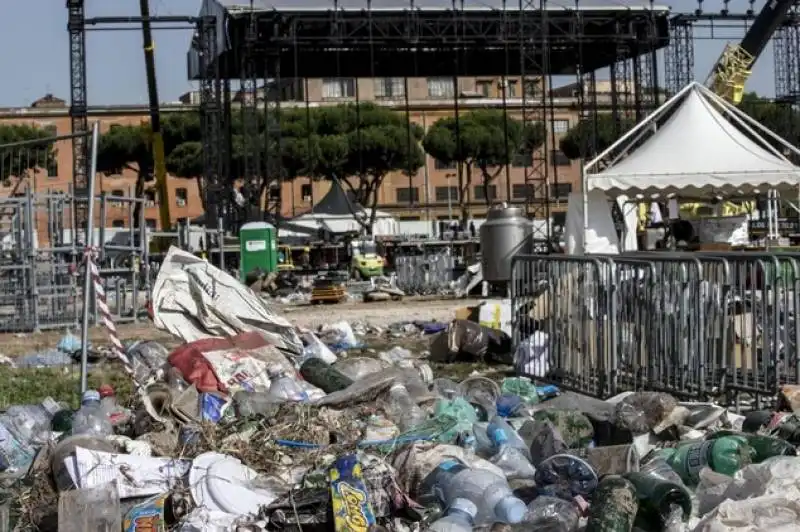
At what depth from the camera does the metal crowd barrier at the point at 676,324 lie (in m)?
9.83

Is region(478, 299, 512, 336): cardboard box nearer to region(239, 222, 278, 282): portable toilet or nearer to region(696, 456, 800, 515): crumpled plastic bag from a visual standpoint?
region(696, 456, 800, 515): crumpled plastic bag

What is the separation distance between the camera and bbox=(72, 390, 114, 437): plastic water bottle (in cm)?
877

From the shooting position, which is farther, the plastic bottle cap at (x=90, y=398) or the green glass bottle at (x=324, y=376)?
the green glass bottle at (x=324, y=376)

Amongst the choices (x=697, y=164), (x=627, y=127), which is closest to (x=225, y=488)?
(x=697, y=164)

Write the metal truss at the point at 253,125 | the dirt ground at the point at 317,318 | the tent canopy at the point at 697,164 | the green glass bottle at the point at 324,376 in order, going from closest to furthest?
the green glass bottle at the point at 324,376 < the dirt ground at the point at 317,318 < the tent canopy at the point at 697,164 < the metal truss at the point at 253,125

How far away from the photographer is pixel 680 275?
1062 centimetres

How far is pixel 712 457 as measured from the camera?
24.1ft

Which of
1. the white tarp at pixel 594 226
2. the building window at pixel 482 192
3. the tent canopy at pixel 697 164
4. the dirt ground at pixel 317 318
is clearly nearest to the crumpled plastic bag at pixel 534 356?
the dirt ground at pixel 317 318

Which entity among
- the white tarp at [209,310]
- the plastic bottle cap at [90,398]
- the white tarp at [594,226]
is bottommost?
the plastic bottle cap at [90,398]

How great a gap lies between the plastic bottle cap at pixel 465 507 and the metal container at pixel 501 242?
1856cm

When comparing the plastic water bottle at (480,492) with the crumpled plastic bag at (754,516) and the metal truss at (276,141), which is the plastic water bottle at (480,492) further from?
the metal truss at (276,141)

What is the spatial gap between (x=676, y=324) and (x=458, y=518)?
14.7 ft

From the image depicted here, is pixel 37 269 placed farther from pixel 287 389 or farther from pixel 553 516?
pixel 553 516

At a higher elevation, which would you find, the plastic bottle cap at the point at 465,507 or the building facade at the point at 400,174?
the building facade at the point at 400,174
